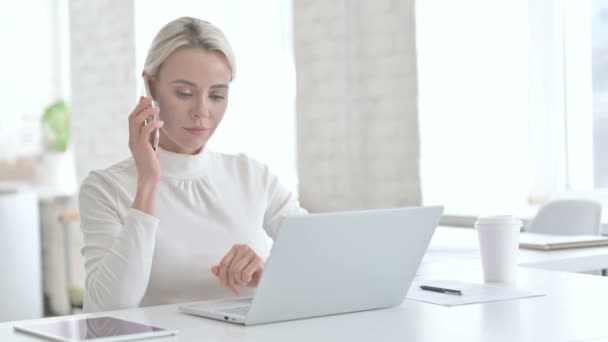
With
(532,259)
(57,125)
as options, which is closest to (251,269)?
(532,259)

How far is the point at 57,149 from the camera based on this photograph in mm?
6191

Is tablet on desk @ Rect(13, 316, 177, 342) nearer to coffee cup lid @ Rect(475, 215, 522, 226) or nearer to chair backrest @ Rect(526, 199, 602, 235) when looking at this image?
coffee cup lid @ Rect(475, 215, 522, 226)

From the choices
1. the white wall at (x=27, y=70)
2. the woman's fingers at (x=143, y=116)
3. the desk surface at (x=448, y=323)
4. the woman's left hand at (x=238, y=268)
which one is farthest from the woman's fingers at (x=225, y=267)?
the white wall at (x=27, y=70)

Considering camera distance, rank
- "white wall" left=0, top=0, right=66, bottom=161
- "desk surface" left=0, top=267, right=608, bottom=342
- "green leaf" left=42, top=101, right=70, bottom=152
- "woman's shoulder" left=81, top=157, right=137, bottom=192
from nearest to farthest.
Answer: "desk surface" left=0, top=267, right=608, bottom=342 < "woman's shoulder" left=81, top=157, right=137, bottom=192 < "green leaf" left=42, top=101, right=70, bottom=152 < "white wall" left=0, top=0, right=66, bottom=161

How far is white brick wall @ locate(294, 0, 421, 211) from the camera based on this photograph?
3.99m

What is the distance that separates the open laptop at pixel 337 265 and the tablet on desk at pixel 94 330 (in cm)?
14

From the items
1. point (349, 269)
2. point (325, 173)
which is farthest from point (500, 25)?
point (349, 269)

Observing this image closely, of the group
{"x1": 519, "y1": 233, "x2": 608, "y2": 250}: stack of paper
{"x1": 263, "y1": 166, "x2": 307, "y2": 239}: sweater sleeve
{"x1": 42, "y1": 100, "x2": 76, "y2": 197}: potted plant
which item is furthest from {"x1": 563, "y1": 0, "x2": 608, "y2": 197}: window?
{"x1": 42, "y1": 100, "x2": 76, "y2": 197}: potted plant

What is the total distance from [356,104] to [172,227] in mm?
2254

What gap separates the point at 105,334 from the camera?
1.38m

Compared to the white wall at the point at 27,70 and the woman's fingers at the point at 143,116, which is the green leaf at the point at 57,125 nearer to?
the white wall at the point at 27,70

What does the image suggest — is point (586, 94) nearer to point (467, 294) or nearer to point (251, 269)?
point (467, 294)

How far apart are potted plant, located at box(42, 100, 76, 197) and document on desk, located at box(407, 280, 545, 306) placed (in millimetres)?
4632

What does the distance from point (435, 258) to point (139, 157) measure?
991mm
